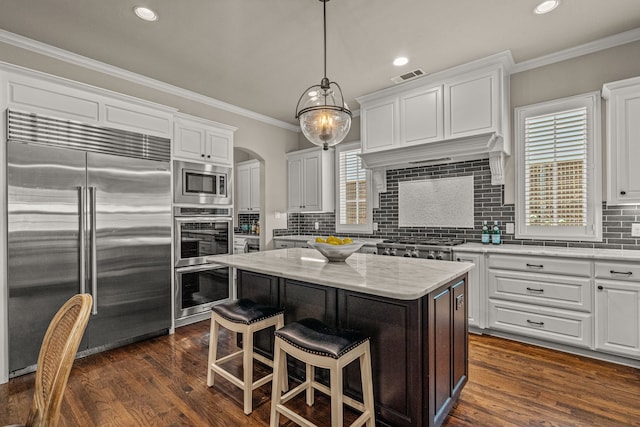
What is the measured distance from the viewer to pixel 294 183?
5.50 metres

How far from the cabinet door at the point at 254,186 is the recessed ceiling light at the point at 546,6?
4.90 m

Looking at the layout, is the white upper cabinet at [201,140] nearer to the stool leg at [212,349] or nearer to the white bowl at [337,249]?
the stool leg at [212,349]

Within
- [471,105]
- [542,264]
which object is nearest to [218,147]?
[471,105]

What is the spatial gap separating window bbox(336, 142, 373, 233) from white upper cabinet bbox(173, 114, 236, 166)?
5.69 feet

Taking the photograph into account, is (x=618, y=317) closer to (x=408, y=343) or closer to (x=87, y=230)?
(x=408, y=343)

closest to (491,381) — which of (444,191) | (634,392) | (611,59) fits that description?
(634,392)

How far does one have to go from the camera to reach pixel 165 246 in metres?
3.41

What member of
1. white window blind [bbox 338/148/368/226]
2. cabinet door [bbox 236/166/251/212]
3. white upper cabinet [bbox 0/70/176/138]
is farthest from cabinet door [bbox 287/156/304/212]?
white upper cabinet [bbox 0/70/176/138]

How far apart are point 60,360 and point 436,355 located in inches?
68.1

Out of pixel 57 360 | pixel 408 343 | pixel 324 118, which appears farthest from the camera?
pixel 324 118

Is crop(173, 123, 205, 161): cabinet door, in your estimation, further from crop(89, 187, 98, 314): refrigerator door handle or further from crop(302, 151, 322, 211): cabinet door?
crop(302, 151, 322, 211): cabinet door

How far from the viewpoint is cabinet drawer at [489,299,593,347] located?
2846 millimetres

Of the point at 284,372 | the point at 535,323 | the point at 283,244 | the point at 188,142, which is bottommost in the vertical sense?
the point at 284,372

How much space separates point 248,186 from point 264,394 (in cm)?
473
